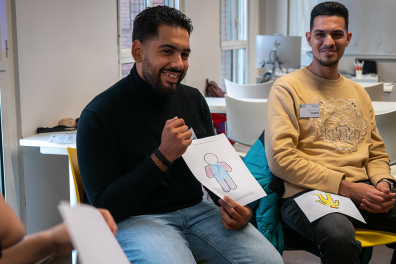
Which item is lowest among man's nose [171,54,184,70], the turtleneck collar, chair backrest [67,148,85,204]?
chair backrest [67,148,85,204]

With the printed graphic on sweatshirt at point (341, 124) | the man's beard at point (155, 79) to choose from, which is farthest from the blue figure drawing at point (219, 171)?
the printed graphic on sweatshirt at point (341, 124)

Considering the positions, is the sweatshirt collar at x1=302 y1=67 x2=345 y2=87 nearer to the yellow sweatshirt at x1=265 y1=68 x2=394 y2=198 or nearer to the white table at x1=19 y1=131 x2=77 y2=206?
the yellow sweatshirt at x1=265 y1=68 x2=394 y2=198

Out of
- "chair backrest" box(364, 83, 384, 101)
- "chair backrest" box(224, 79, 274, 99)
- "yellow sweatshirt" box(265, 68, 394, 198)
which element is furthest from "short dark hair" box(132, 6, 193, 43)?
"chair backrest" box(364, 83, 384, 101)

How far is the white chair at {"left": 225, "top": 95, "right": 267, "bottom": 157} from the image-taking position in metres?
2.60

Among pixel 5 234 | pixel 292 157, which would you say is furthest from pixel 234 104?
pixel 5 234

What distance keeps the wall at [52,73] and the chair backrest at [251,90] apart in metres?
1.41

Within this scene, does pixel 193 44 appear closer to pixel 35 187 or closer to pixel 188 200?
pixel 35 187

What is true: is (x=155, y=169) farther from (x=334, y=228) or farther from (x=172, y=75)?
(x=334, y=228)

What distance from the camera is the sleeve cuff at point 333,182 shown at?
171 centimetres

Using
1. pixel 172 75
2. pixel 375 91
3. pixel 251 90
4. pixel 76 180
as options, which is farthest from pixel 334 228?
pixel 251 90

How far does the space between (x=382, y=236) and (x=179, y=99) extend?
1051mm

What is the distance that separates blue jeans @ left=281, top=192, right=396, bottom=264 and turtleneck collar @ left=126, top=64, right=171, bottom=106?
0.77 metres

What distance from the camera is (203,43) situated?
5156 mm

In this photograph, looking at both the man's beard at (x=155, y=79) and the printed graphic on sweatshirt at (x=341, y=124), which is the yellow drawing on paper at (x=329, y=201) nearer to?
the printed graphic on sweatshirt at (x=341, y=124)
